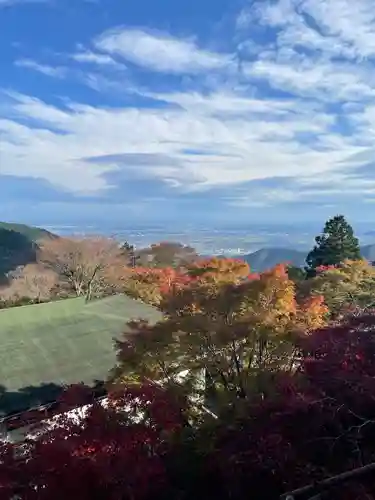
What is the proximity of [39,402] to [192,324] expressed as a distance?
17.8ft

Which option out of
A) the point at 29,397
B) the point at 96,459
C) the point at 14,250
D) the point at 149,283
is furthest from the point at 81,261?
the point at 96,459

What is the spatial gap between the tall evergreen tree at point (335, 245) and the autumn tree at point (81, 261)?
16322 millimetres

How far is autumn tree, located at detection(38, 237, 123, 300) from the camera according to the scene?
37625mm

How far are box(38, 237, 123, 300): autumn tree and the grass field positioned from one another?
1792 cm

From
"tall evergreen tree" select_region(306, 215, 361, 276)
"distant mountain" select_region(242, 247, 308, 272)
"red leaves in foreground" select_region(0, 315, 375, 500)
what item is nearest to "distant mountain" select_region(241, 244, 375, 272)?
"distant mountain" select_region(242, 247, 308, 272)

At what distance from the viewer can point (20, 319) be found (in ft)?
53.9

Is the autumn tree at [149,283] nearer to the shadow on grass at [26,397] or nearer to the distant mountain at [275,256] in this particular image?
the shadow on grass at [26,397]

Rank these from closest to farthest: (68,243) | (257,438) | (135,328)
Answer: (257,438), (135,328), (68,243)

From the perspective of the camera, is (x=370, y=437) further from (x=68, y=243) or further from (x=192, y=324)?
(x=68, y=243)

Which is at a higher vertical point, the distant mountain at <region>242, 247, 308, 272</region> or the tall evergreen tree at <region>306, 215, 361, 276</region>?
the tall evergreen tree at <region>306, 215, 361, 276</region>

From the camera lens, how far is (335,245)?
1629 inches

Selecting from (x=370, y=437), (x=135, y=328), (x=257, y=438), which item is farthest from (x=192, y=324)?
(x=370, y=437)

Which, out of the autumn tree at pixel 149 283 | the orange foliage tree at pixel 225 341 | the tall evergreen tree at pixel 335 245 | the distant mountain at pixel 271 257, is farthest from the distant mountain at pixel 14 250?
the orange foliage tree at pixel 225 341

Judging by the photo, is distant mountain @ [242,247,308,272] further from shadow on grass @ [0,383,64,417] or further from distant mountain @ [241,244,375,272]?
shadow on grass @ [0,383,64,417]
